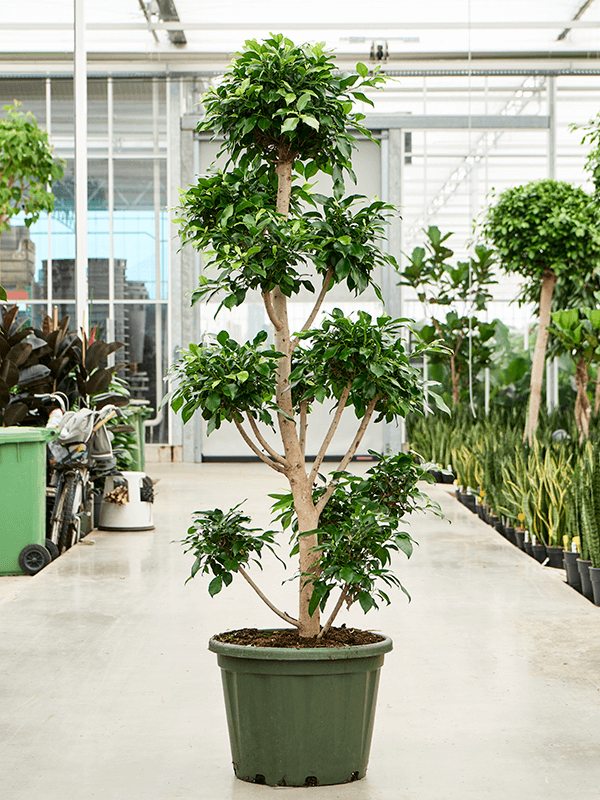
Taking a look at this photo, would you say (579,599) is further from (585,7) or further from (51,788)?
(585,7)

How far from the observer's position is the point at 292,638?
7.56 feet

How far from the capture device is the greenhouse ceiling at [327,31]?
36.5 feet

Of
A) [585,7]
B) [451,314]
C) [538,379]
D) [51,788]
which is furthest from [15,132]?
[585,7]

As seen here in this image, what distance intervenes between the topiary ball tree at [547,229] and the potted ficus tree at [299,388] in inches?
199

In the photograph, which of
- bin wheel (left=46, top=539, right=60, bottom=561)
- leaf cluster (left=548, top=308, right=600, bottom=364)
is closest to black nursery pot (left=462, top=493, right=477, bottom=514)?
leaf cluster (left=548, top=308, right=600, bottom=364)

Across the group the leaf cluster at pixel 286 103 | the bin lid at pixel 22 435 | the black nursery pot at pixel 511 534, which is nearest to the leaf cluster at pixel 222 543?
the leaf cluster at pixel 286 103

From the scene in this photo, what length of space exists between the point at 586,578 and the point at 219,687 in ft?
6.87

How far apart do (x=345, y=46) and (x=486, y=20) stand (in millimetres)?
1826

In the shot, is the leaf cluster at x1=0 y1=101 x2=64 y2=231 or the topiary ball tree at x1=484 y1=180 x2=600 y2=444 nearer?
the topiary ball tree at x1=484 y1=180 x2=600 y2=444

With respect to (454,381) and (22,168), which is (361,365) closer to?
(22,168)

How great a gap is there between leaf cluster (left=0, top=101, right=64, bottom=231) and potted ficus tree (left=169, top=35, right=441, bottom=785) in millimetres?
5671

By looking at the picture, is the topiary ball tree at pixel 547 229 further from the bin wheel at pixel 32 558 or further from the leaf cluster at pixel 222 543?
the leaf cluster at pixel 222 543

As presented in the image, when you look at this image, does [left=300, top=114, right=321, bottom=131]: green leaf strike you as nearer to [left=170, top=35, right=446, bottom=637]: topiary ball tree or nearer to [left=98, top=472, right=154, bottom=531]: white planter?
[left=170, top=35, right=446, bottom=637]: topiary ball tree

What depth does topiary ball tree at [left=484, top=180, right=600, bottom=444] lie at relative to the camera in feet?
23.3
